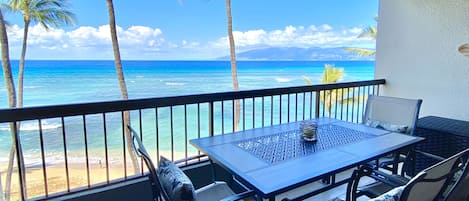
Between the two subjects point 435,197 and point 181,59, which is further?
point 181,59

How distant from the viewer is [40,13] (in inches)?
325

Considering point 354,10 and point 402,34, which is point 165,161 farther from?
point 354,10

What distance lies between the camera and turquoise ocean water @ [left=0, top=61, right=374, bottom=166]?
1118 centimetres

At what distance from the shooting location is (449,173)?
1186mm

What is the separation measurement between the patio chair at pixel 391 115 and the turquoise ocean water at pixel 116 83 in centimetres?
943

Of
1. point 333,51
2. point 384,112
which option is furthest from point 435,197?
point 333,51

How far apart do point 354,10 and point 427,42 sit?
1774cm

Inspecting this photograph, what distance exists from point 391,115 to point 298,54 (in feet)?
58.6

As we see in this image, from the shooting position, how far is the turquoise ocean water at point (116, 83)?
11.2 m

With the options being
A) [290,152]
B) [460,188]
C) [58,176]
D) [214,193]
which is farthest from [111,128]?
[460,188]

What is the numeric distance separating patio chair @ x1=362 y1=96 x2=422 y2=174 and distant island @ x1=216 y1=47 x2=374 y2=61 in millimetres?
17317

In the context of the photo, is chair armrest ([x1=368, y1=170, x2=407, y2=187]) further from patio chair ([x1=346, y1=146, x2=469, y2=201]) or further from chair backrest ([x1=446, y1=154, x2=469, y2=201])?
chair backrest ([x1=446, y1=154, x2=469, y2=201])

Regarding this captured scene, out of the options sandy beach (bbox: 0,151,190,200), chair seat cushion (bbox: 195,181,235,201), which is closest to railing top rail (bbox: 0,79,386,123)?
chair seat cushion (bbox: 195,181,235,201)

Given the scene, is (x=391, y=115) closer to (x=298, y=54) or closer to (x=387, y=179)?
(x=387, y=179)
